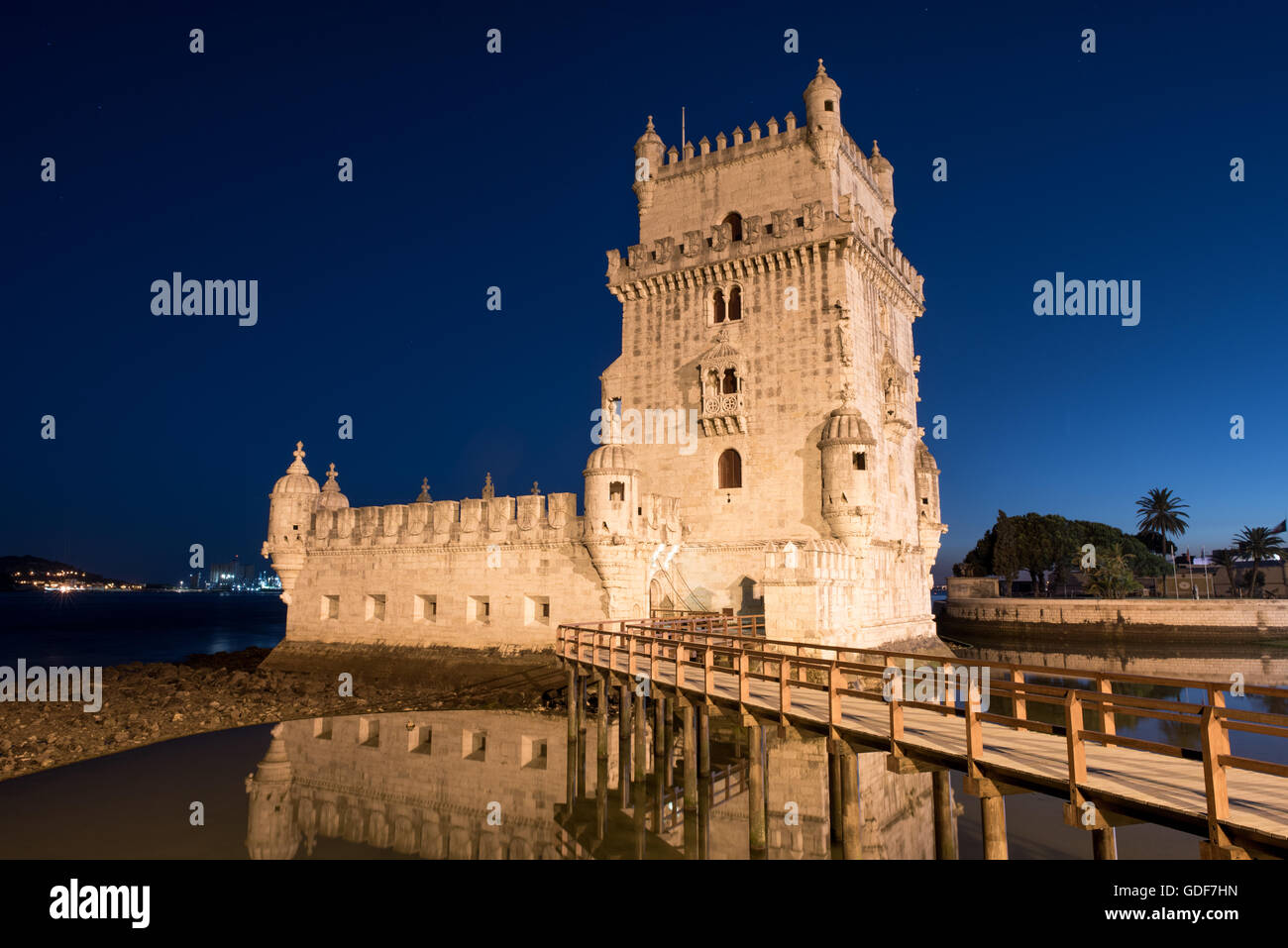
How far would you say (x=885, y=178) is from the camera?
35625mm

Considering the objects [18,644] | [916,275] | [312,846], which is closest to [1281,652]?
[916,275]

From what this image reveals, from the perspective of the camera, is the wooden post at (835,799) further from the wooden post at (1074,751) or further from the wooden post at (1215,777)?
the wooden post at (1215,777)

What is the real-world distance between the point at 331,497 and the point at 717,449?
746 inches

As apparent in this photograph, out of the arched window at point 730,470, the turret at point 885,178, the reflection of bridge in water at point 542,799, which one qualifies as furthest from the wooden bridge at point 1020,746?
the turret at point 885,178

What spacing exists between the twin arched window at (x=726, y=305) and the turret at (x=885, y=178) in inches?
388

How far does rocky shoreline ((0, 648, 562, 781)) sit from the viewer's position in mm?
21734

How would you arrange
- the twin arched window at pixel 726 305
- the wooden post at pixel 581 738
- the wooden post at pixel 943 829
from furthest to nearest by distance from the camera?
the twin arched window at pixel 726 305
the wooden post at pixel 581 738
the wooden post at pixel 943 829

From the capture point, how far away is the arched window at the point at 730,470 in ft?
95.9

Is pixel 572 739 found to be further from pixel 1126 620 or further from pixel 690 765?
pixel 1126 620

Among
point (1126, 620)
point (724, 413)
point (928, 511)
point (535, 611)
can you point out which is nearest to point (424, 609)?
point (535, 611)
